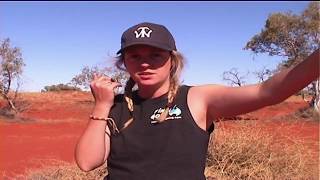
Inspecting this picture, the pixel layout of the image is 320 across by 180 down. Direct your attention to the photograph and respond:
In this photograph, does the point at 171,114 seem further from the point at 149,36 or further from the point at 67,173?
the point at 67,173

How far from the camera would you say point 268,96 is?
1.72 meters

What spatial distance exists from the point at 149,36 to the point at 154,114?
12.7 inches

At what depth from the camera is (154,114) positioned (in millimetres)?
1975

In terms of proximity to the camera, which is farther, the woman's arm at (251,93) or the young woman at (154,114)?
the young woman at (154,114)

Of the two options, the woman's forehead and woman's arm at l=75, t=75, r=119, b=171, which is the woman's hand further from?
the woman's forehead

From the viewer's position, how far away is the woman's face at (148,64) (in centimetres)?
199

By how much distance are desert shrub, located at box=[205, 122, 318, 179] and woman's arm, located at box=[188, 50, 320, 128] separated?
4466mm

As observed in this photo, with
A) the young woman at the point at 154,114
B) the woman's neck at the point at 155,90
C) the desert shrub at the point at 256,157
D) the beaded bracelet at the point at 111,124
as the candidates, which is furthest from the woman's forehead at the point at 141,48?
the desert shrub at the point at 256,157

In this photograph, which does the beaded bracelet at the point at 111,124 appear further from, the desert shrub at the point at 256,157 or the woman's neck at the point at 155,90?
the desert shrub at the point at 256,157

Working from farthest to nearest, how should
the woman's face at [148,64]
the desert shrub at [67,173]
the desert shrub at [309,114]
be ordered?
the desert shrub at [309,114]
the desert shrub at [67,173]
the woman's face at [148,64]

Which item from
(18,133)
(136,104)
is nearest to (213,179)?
(136,104)

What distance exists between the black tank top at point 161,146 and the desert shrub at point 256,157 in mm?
4421

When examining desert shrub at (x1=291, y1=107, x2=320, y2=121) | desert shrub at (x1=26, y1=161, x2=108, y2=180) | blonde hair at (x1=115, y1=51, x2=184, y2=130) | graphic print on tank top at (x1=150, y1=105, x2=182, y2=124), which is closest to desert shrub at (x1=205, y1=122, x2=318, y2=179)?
desert shrub at (x1=26, y1=161, x2=108, y2=180)

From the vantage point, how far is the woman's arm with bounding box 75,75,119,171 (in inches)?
79.1
